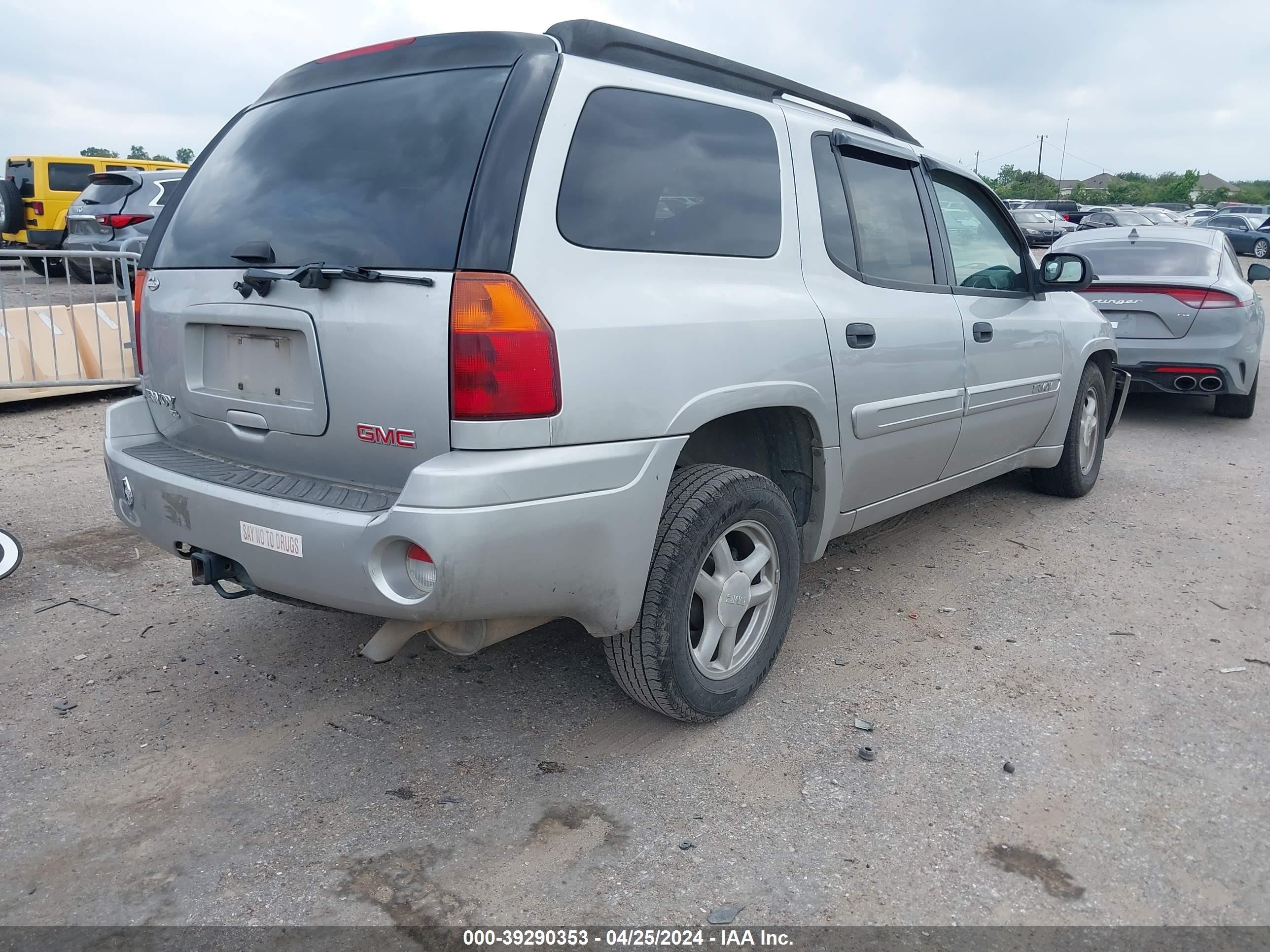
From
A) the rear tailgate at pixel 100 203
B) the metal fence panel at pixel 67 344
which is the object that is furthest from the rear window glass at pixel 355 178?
the rear tailgate at pixel 100 203

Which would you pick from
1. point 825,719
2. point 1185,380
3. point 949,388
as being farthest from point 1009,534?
point 1185,380

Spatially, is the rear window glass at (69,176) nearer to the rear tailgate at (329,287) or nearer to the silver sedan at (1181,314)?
the silver sedan at (1181,314)

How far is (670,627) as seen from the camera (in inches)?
110

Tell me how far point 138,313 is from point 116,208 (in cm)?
1260

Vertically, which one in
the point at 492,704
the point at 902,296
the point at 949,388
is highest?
the point at 902,296

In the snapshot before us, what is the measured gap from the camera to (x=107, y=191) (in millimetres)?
14500

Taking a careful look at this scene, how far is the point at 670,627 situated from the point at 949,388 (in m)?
1.79

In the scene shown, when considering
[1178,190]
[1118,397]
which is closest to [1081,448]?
[1118,397]

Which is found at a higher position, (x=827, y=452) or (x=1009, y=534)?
(x=827, y=452)

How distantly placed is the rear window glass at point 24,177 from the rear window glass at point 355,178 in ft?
58.7

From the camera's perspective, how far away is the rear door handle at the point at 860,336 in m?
3.34

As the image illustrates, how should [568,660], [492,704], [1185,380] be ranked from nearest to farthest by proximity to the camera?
[492,704]
[568,660]
[1185,380]

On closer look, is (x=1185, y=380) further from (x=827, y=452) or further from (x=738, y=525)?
(x=738, y=525)

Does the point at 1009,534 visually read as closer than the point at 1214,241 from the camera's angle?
Yes
